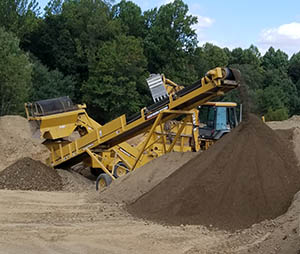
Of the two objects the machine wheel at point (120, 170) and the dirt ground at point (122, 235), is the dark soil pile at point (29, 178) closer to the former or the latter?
the machine wheel at point (120, 170)

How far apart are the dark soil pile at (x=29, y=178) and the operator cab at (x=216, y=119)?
4.84 metres

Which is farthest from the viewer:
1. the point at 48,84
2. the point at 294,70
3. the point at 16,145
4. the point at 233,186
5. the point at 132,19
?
the point at 294,70

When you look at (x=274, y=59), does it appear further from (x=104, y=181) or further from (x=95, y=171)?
A: (x=104, y=181)

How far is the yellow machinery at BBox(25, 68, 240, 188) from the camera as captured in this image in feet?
34.4

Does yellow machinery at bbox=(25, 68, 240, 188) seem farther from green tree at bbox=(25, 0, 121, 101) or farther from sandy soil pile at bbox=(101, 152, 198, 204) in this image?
green tree at bbox=(25, 0, 121, 101)

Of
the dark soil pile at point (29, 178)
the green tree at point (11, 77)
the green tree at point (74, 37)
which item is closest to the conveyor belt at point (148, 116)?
the dark soil pile at point (29, 178)

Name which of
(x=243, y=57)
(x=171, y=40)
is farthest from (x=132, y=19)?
(x=243, y=57)

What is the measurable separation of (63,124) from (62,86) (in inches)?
882

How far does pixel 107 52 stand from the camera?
1387 inches

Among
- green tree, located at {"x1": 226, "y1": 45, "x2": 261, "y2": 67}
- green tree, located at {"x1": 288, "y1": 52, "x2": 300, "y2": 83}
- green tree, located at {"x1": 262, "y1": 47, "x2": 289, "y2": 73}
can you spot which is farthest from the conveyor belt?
green tree, located at {"x1": 262, "y1": 47, "x2": 289, "y2": 73}

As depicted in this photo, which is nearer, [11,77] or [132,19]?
[11,77]

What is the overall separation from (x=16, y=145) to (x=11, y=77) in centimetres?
645

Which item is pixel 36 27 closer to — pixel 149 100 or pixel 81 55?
pixel 81 55

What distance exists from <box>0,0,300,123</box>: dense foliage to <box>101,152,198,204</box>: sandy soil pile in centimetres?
2189
